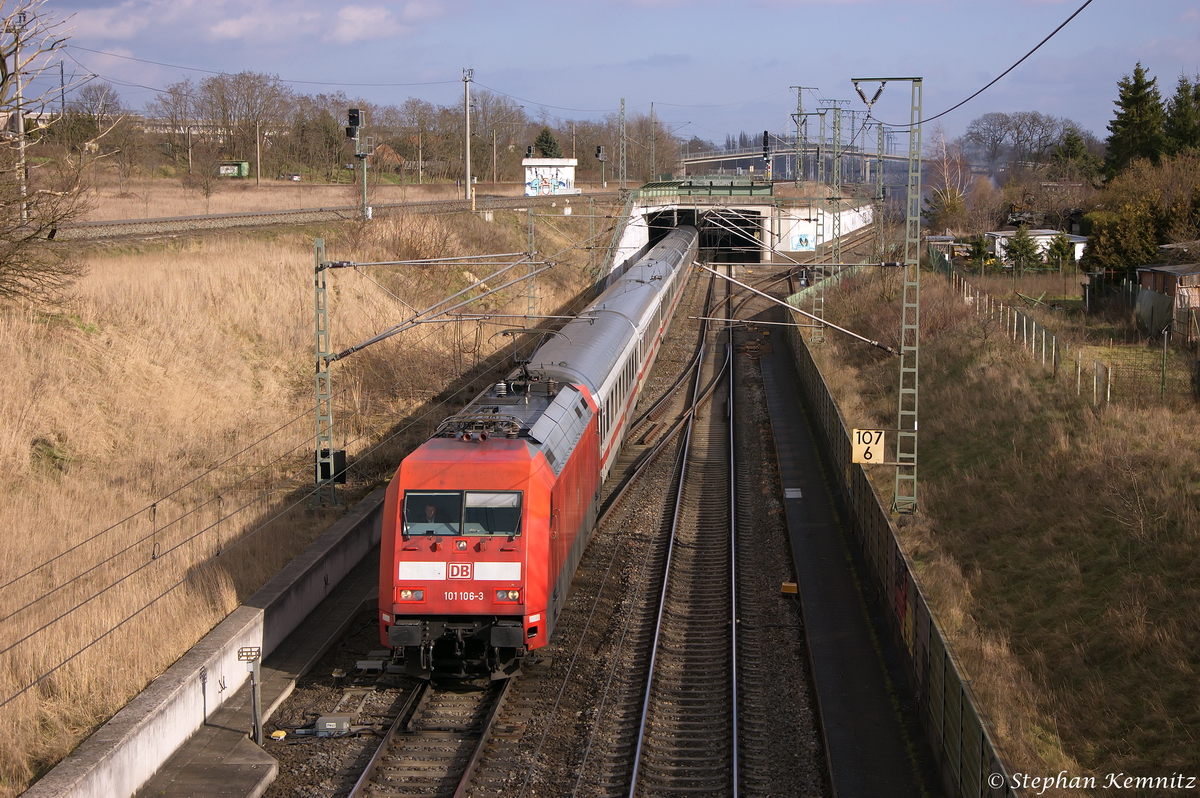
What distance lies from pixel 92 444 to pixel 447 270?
21.0m

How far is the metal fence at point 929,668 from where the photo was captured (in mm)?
8391

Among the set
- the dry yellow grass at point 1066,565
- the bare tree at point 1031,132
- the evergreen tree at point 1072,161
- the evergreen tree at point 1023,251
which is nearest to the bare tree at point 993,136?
the bare tree at point 1031,132

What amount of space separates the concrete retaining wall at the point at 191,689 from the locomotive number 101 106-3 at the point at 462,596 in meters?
2.86

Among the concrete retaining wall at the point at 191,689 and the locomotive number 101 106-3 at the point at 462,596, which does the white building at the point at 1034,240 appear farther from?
the locomotive number 101 106-3 at the point at 462,596

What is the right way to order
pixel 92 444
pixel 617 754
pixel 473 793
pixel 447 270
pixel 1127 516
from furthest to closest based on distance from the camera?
1. pixel 447 270
2. pixel 92 444
3. pixel 1127 516
4. pixel 617 754
5. pixel 473 793

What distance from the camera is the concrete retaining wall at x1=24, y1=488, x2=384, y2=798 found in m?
8.82

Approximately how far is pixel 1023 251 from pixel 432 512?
4500 centimetres

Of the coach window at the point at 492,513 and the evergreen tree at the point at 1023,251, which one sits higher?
the evergreen tree at the point at 1023,251

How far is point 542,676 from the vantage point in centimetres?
1231

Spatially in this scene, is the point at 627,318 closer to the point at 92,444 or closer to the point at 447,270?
the point at 92,444

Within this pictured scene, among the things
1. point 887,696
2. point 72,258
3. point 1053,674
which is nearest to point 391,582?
point 887,696

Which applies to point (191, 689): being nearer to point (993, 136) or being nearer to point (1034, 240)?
point (1034, 240)

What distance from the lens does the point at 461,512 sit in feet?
37.2

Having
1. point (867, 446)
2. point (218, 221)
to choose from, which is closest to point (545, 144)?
point (218, 221)
